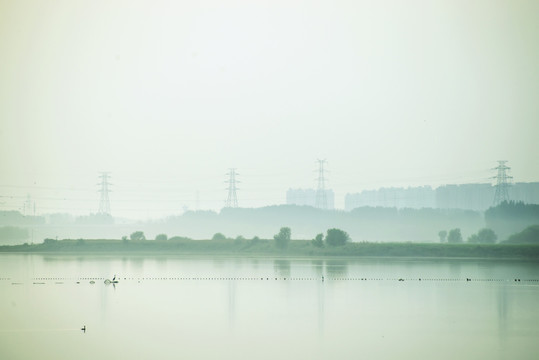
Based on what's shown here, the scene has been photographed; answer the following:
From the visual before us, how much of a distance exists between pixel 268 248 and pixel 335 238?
9.18 metres

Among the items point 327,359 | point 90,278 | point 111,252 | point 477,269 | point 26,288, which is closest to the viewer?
point 327,359

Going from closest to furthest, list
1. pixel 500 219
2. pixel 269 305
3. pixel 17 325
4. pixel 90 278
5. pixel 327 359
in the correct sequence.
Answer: pixel 327 359, pixel 17 325, pixel 269 305, pixel 90 278, pixel 500 219

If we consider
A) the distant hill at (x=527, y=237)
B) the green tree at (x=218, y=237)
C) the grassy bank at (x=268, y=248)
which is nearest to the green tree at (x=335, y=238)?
the grassy bank at (x=268, y=248)

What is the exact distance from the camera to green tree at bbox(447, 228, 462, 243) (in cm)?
10112

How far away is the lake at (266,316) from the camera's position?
25.7 meters

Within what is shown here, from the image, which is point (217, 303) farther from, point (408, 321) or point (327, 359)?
point (327, 359)

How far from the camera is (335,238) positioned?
3504 inches

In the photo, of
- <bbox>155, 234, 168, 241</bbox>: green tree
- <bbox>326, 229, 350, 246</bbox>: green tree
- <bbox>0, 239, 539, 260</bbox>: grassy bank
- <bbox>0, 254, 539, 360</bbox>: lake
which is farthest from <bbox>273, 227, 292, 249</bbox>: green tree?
<bbox>0, 254, 539, 360</bbox>: lake

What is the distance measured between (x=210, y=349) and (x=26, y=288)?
2247cm

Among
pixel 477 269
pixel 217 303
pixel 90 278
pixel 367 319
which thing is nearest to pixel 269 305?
pixel 217 303

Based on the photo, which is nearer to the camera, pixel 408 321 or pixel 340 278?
pixel 408 321

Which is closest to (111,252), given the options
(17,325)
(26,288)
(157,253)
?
(157,253)

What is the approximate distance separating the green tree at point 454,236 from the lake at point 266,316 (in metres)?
46.0

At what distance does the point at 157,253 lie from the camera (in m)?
94.7
